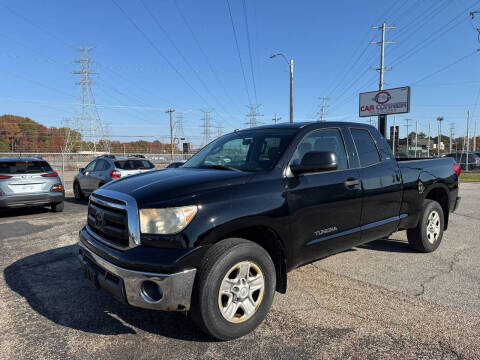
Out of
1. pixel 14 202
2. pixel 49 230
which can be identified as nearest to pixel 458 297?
pixel 49 230

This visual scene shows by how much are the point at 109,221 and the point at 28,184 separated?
6902 mm

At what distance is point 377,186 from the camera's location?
13.5ft

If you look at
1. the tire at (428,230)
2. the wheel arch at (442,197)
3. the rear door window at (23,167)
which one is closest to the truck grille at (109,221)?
the tire at (428,230)

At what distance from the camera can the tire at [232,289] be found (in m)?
2.60

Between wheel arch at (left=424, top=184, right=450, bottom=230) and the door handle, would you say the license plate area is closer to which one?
the door handle

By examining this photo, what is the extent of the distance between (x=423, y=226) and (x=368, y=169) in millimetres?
1659

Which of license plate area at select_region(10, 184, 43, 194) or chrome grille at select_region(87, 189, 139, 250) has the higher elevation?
chrome grille at select_region(87, 189, 139, 250)

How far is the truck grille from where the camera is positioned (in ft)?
9.13

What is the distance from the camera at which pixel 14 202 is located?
27.0 feet

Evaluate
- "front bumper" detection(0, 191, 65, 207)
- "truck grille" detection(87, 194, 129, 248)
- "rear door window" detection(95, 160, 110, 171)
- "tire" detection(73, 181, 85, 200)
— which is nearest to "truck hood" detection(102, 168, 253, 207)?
"truck grille" detection(87, 194, 129, 248)

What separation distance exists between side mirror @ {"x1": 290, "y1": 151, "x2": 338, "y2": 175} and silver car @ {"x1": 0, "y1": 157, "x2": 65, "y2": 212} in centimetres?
775

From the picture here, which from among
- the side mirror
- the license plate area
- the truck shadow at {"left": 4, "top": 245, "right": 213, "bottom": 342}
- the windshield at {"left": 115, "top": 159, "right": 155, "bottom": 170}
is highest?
the side mirror

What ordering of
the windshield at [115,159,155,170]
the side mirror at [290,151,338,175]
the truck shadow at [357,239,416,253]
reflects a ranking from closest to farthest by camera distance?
the side mirror at [290,151,338,175] → the truck shadow at [357,239,416,253] → the windshield at [115,159,155,170]

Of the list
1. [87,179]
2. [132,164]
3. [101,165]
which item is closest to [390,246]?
[132,164]
